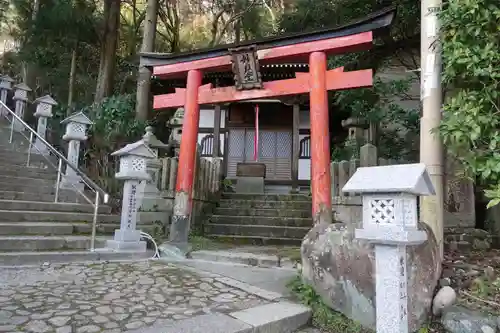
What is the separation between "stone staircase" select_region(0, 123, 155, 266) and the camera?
5977 mm

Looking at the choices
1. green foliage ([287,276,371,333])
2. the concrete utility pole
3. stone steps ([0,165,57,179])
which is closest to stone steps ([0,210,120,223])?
stone steps ([0,165,57,179])

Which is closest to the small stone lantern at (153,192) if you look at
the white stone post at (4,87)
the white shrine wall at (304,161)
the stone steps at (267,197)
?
the stone steps at (267,197)

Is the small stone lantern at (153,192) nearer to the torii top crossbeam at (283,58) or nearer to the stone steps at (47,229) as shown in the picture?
the stone steps at (47,229)

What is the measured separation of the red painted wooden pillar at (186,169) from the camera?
7504 millimetres

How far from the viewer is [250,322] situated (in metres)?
3.62

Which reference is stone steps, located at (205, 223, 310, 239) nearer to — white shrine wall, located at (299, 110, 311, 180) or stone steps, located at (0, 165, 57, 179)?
stone steps, located at (0, 165, 57, 179)

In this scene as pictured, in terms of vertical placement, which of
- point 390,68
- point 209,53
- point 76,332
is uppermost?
point 390,68

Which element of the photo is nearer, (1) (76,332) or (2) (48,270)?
(1) (76,332)

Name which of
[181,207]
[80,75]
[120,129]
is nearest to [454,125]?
[181,207]

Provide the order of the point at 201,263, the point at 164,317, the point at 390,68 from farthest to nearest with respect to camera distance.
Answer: the point at 390,68 → the point at 201,263 → the point at 164,317

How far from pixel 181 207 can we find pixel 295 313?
4201 millimetres

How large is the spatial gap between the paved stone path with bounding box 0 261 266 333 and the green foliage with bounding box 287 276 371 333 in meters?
0.56

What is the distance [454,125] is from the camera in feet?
13.9

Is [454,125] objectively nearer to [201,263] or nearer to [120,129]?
[201,263]
